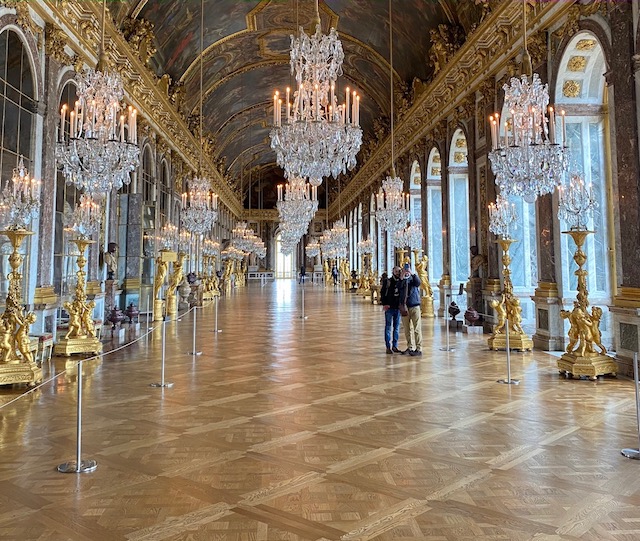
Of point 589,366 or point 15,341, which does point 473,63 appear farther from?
point 15,341

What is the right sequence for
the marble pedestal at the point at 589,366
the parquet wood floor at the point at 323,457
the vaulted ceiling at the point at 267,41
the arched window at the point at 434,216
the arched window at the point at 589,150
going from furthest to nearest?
the arched window at the point at 434,216 → the vaulted ceiling at the point at 267,41 → the arched window at the point at 589,150 → the marble pedestal at the point at 589,366 → the parquet wood floor at the point at 323,457

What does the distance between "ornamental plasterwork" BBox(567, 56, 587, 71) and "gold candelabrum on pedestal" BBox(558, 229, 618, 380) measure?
349cm

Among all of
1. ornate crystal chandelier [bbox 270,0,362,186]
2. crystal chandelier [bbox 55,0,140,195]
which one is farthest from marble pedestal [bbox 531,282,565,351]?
crystal chandelier [bbox 55,0,140,195]

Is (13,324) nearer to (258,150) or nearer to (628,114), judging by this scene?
(628,114)

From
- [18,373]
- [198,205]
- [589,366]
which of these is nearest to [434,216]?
[198,205]

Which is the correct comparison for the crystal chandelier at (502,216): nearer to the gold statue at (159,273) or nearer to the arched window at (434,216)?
the arched window at (434,216)

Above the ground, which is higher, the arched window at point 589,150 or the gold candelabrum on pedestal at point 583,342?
the arched window at point 589,150

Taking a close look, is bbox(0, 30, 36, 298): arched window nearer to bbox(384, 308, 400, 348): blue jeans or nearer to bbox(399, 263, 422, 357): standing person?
bbox(384, 308, 400, 348): blue jeans

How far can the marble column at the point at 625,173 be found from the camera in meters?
5.89

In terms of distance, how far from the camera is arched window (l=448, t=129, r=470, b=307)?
13148mm

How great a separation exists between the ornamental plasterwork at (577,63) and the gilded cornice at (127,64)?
8.61 metres

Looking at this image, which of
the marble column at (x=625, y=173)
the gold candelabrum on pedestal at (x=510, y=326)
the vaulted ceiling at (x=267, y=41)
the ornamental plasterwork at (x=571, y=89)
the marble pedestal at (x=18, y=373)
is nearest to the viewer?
the marble pedestal at (x=18, y=373)

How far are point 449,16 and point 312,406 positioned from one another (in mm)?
11423

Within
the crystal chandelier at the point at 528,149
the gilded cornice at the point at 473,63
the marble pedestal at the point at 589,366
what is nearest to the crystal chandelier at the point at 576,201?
the crystal chandelier at the point at 528,149
